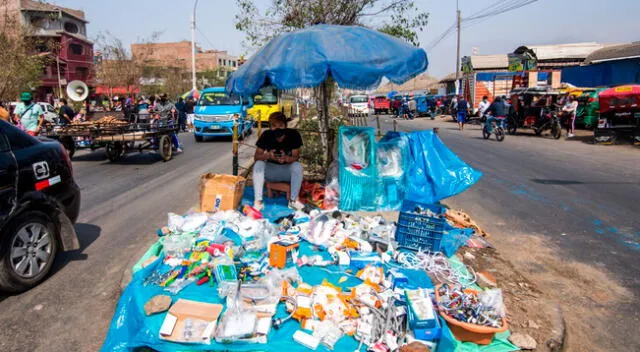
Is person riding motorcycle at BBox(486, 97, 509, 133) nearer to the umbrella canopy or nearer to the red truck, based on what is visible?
the umbrella canopy

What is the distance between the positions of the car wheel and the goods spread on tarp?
95cm

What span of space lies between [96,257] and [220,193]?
5.65 feet

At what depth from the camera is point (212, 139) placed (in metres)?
19.2

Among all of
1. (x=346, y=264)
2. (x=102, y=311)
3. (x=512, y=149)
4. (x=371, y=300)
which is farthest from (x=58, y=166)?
(x=512, y=149)

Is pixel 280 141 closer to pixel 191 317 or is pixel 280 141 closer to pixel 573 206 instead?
pixel 191 317

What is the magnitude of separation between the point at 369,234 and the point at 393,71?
2.10 meters

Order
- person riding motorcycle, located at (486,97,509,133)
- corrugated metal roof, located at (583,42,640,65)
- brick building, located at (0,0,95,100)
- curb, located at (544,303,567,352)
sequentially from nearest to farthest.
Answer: curb, located at (544,303,567,352) → person riding motorcycle, located at (486,97,509,133) → corrugated metal roof, located at (583,42,640,65) → brick building, located at (0,0,95,100)

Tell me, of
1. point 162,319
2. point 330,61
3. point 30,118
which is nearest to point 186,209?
point 330,61

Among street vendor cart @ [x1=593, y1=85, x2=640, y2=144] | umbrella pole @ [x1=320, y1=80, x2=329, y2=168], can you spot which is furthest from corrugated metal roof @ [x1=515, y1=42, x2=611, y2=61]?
umbrella pole @ [x1=320, y1=80, x2=329, y2=168]

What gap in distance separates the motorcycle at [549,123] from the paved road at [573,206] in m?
4.42

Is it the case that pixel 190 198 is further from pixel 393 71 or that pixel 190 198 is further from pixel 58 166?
pixel 393 71

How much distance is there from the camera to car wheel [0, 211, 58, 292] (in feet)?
12.7

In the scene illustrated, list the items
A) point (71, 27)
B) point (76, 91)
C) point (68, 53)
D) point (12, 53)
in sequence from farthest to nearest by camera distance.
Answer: point (71, 27), point (68, 53), point (76, 91), point (12, 53)

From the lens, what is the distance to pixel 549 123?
18.1m
